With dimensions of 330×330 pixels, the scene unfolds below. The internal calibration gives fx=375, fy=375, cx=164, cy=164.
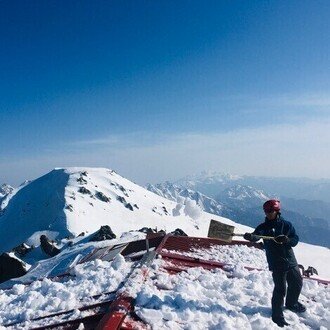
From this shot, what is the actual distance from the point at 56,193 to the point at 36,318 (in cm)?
8800

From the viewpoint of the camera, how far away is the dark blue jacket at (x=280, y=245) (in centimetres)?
823

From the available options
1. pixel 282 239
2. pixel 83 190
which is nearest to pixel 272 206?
pixel 282 239

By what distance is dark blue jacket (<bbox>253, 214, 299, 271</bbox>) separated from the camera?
324 inches

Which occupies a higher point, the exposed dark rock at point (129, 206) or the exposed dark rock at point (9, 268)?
the exposed dark rock at point (9, 268)

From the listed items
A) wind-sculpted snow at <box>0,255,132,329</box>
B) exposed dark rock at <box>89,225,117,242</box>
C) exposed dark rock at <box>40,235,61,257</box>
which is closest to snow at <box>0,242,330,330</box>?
wind-sculpted snow at <box>0,255,132,329</box>

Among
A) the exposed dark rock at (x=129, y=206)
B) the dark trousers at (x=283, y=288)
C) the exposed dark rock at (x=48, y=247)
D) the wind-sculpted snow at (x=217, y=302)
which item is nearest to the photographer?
the wind-sculpted snow at (x=217, y=302)

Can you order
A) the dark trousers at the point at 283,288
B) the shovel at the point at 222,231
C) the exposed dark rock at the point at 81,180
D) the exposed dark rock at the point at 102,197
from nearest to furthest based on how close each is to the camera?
the dark trousers at the point at 283,288 < the shovel at the point at 222,231 < the exposed dark rock at the point at 102,197 < the exposed dark rock at the point at 81,180

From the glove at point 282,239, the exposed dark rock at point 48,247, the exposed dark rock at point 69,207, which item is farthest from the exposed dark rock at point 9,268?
the exposed dark rock at point 69,207

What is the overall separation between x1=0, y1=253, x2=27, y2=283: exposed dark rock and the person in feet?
76.1

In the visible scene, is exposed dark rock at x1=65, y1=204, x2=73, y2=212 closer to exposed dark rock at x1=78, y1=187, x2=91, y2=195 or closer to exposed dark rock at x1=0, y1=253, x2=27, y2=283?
exposed dark rock at x1=78, y1=187, x2=91, y2=195

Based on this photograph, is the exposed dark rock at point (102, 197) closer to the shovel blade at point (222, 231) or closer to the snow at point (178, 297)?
the snow at point (178, 297)

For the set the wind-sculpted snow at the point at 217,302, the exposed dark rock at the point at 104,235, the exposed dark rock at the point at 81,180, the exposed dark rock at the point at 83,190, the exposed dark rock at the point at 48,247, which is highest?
the wind-sculpted snow at the point at 217,302

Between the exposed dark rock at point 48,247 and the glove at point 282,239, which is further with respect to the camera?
the exposed dark rock at point 48,247

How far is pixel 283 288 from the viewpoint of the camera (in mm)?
8016
